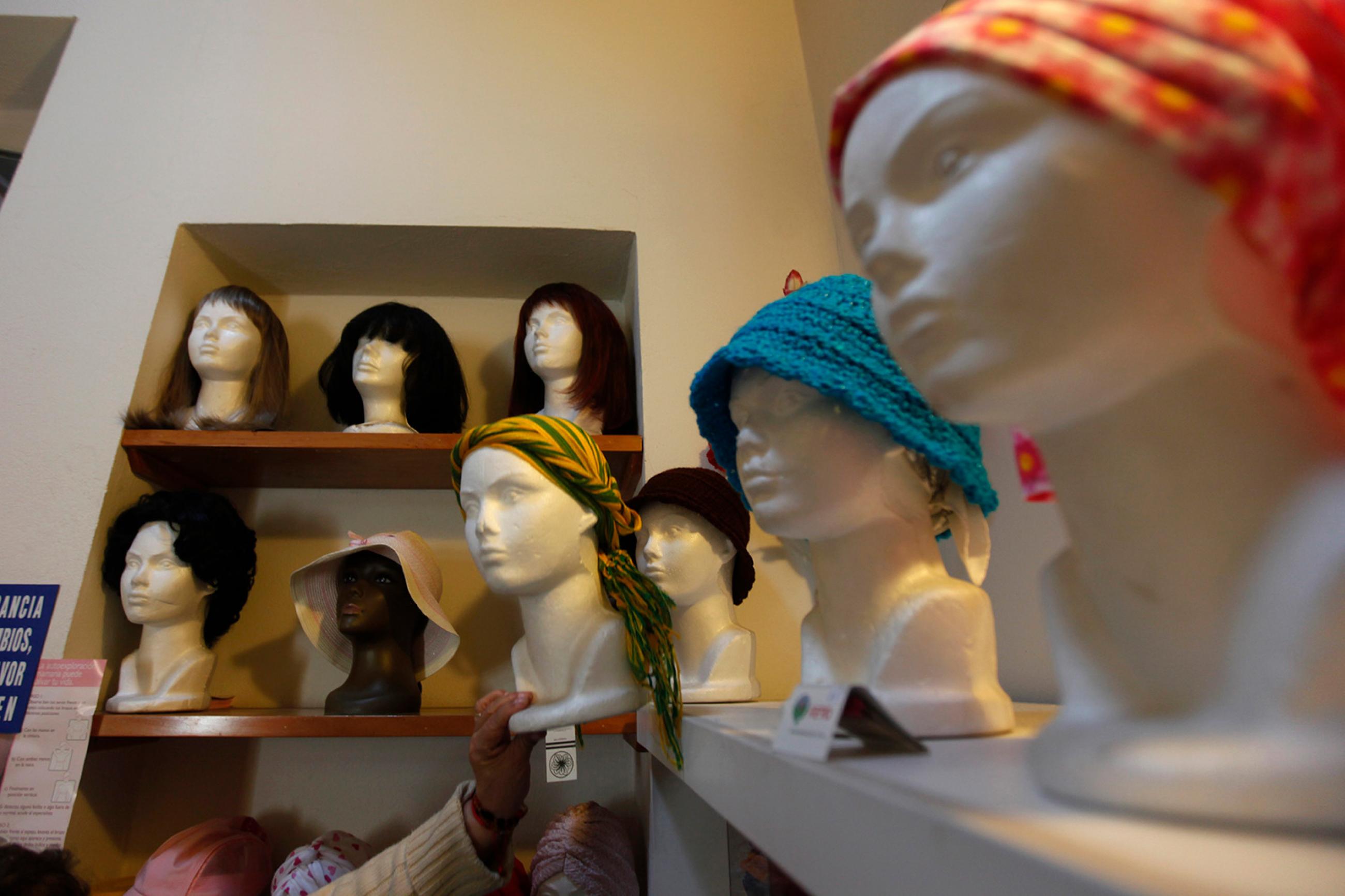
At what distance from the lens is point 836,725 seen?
0.44 metres

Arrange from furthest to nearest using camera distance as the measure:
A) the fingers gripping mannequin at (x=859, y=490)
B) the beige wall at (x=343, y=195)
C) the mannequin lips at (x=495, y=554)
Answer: the beige wall at (x=343, y=195)
the mannequin lips at (x=495, y=554)
the fingers gripping mannequin at (x=859, y=490)

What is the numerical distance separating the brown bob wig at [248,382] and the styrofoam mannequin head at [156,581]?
24 centimetres

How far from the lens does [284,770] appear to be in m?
1.67

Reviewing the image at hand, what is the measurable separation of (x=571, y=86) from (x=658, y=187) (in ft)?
1.27

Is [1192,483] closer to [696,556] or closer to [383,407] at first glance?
[696,556]

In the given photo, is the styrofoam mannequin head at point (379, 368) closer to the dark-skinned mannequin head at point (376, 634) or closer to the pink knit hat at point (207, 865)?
the dark-skinned mannequin head at point (376, 634)

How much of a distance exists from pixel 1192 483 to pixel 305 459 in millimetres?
1664

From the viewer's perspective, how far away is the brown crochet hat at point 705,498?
1.32 metres

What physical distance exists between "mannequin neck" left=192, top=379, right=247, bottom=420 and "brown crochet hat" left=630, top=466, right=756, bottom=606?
3.04 feet

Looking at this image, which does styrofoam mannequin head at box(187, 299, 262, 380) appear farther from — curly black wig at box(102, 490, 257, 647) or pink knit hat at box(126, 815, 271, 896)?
pink knit hat at box(126, 815, 271, 896)

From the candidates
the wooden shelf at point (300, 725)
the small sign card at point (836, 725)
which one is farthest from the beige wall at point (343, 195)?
the small sign card at point (836, 725)

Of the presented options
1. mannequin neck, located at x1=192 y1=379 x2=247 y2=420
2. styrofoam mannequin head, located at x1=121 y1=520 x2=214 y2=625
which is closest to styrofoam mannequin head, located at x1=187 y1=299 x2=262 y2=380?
mannequin neck, located at x1=192 y1=379 x2=247 y2=420

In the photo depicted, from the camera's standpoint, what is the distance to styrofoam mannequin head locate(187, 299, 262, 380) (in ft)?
5.40

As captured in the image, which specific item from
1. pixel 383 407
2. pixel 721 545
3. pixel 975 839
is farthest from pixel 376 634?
pixel 975 839
